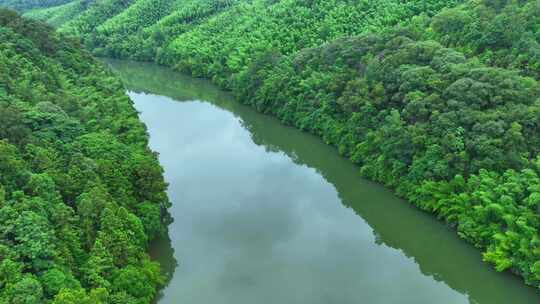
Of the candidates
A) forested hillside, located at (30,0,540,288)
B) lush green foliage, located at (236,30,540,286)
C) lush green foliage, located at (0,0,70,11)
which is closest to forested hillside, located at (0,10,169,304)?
lush green foliage, located at (236,30,540,286)

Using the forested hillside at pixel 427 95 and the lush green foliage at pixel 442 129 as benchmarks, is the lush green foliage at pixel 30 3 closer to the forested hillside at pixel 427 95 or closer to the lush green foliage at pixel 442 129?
→ the forested hillside at pixel 427 95

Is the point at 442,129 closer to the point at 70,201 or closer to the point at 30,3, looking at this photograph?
the point at 70,201

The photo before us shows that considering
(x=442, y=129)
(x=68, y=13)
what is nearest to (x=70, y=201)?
(x=442, y=129)

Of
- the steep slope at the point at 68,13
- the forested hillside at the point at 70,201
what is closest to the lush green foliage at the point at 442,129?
the forested hillside at the point at 70,201

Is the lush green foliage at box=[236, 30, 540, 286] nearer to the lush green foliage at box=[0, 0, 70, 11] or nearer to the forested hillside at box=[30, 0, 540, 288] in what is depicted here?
the forested hillside at box=[30, 0, 540, 288]

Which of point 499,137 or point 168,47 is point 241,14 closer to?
point 168,47

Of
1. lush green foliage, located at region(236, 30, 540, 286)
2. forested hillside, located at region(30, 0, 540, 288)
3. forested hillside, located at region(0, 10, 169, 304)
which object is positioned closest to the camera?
forested hillside, located at region(0, 10, 169, 304)
